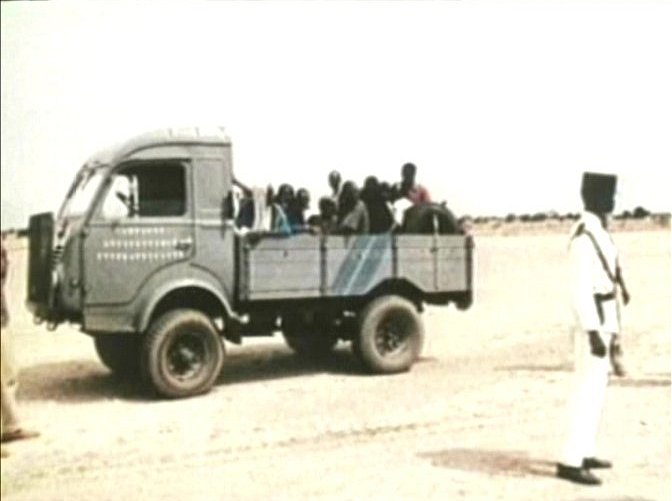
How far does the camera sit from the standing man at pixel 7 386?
3619 millimetres

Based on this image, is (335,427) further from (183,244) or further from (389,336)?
(389,336)

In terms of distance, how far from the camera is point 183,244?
6676mm

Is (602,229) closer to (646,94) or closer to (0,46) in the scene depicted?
(646,94)

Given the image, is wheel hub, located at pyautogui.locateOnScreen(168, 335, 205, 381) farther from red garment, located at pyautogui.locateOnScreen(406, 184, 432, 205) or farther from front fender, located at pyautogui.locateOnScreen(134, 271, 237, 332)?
red garment, located at pyautogui.locateOnScreen(406, 184, 432, 205)

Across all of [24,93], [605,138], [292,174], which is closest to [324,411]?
[292,174]

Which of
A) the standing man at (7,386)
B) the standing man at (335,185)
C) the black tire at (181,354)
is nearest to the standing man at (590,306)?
the standing man at (335,185)

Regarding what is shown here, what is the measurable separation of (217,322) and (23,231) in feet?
11.4

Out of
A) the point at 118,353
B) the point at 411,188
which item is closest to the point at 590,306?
the point at 411,188

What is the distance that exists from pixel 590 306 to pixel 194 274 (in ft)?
9.62

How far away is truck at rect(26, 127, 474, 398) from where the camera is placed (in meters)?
6.37

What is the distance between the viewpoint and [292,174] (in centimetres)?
580

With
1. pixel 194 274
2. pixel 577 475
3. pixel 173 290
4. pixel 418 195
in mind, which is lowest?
pixel 577 475

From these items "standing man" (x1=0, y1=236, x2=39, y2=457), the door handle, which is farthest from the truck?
"standing man" (x1=0, y1=236, x2=39, y2=457)

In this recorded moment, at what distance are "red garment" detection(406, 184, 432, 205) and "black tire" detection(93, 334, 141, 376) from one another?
7.18ft
